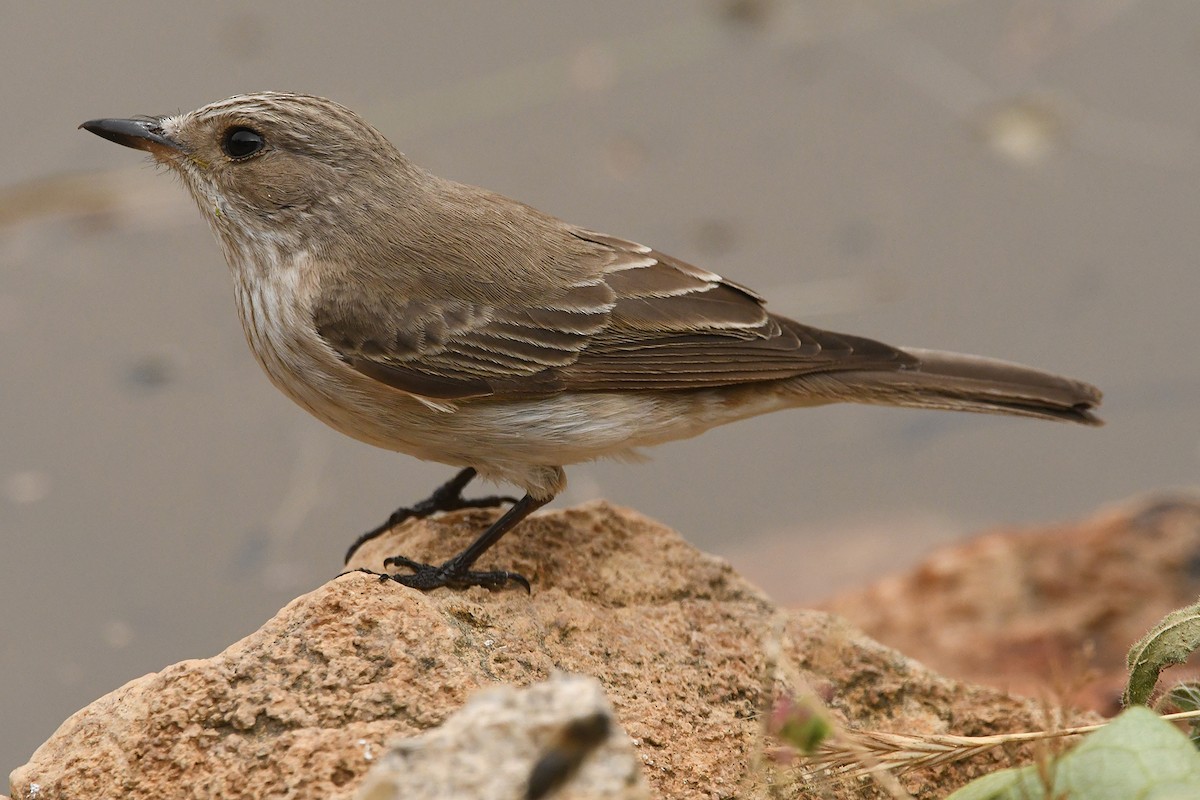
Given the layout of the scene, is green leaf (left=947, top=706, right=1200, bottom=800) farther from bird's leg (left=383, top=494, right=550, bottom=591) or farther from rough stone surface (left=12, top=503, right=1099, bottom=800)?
bird's leg (left=383, top=494, right=550, bottom=591)

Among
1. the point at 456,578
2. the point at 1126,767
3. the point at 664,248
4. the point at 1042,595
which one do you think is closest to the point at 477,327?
the point at 456,578

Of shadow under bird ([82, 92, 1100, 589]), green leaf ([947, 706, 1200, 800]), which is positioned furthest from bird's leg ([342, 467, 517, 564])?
green leaf ([947, 706, 1200, 800])

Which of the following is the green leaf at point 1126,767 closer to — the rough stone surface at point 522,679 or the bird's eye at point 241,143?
the rough stone surface at point 522,679

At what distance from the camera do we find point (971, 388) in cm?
509

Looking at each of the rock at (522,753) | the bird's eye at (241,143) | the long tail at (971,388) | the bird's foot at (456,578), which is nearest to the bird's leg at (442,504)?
the bird's foot at (456,578)

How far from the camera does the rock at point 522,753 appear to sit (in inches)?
91.4

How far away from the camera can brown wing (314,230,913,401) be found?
4680 millimetres

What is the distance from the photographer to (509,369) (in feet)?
15.5

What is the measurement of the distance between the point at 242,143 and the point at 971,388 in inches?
105

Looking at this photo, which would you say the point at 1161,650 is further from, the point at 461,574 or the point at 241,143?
the point at 241,143

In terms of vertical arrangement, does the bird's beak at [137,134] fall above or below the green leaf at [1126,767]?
above

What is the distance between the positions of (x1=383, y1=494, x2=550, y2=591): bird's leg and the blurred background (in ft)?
6.03

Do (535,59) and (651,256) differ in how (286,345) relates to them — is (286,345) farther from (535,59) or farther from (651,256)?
(535,59)

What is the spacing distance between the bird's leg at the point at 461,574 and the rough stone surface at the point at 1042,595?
6.71ft
